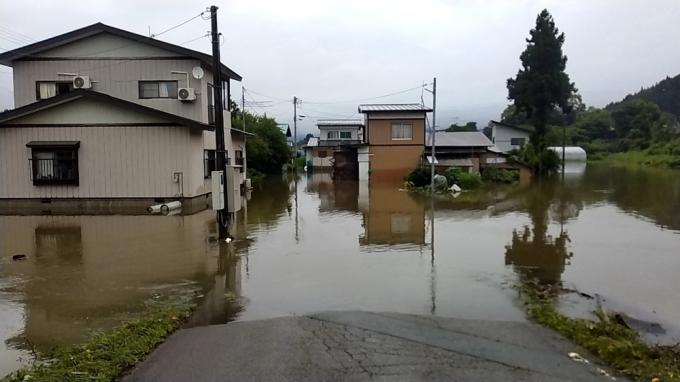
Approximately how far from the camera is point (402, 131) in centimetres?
3378

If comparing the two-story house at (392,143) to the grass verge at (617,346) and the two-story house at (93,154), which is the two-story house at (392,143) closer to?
the two-story house at (93,154)

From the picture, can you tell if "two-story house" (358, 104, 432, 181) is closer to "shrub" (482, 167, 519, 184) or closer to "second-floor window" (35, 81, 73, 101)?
"shrub" (482, 167, 519, 184)

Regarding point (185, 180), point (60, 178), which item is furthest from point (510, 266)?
point (60, 178)

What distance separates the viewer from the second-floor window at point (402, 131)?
110 ft

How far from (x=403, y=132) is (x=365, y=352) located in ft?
96.8

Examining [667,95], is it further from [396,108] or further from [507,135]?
[396,108]

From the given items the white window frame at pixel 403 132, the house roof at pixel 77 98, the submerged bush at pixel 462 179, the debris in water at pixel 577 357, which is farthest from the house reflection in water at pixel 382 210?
the debris in water at pixel 577 357

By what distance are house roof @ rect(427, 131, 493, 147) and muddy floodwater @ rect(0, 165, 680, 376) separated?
58.0 feet

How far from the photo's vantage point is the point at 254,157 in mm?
42000

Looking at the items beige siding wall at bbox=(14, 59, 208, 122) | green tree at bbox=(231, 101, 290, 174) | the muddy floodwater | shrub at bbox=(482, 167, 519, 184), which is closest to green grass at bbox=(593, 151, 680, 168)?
shrub at bbox=(482, 167, 519, 184)

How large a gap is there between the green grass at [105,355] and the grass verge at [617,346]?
423 centimetres

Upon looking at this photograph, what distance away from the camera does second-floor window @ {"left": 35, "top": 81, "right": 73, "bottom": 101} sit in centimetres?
1950

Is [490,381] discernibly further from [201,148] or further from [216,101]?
[201,148]

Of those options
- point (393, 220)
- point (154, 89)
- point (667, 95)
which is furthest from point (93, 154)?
point (667, 95)
